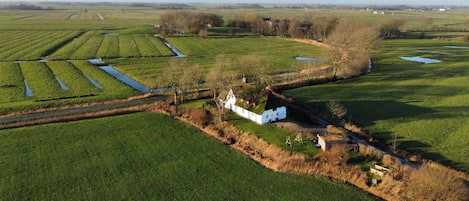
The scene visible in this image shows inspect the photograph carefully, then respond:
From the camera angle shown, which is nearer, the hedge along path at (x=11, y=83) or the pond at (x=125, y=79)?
the hedge along path at (x=11, y=83)

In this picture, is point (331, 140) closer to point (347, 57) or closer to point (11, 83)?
point (347, 57)

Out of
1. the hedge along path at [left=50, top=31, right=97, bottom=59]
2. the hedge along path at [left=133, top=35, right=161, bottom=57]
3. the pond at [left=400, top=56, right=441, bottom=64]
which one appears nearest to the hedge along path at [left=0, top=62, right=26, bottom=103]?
the hedge along path at [left=50, top=31, right=97, bottom=59]

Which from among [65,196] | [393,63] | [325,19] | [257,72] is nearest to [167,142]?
[65,196]

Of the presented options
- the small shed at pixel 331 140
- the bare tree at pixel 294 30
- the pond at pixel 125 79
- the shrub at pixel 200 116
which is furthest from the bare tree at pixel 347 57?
the bare tree at pixel 294 30

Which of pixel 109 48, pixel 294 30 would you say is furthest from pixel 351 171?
pixel 294 30

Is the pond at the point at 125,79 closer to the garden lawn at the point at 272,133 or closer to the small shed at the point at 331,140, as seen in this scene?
the garden lawn at the point at 272,133

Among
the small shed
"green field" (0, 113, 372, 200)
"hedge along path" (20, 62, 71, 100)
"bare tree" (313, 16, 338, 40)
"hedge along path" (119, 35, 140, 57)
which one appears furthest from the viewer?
"bare tree" (313, 16, 338, 40)

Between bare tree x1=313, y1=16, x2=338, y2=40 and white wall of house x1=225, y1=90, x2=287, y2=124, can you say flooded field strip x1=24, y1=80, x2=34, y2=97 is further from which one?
bare tree x1=313, y1=16, x2=338, y2=40
